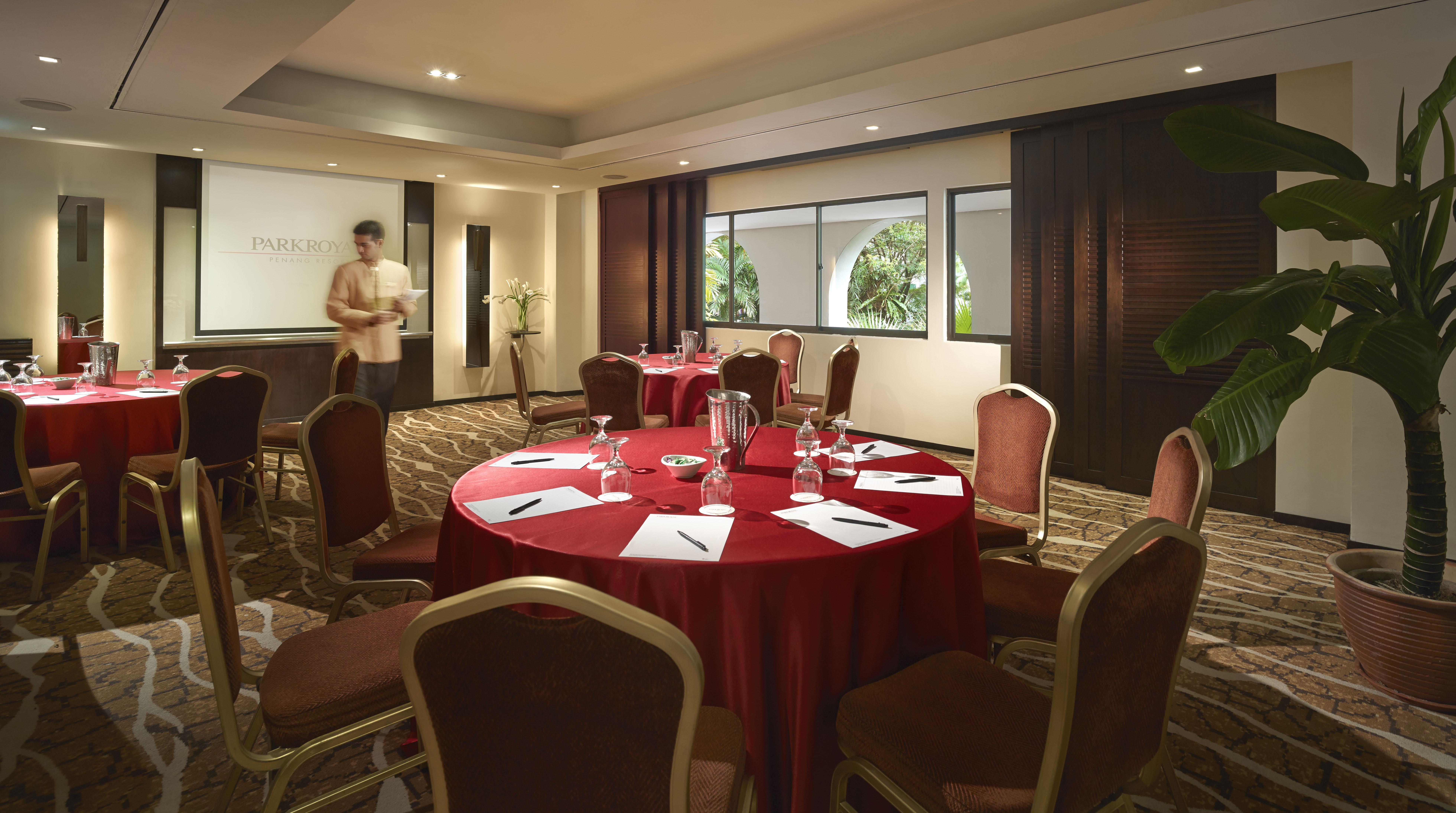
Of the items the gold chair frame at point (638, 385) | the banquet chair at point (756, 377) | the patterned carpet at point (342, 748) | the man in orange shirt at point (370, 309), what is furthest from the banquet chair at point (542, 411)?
the patterned carpet at point (342, 748)

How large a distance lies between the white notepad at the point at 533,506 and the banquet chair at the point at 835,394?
3456 mm

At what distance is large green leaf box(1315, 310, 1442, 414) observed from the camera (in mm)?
2365

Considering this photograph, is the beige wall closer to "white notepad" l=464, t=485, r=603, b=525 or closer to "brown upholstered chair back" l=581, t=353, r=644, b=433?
"brown upholstered chair back" l=581, t=353, r=644, b=433

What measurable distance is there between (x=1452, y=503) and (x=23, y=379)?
27.3 ft

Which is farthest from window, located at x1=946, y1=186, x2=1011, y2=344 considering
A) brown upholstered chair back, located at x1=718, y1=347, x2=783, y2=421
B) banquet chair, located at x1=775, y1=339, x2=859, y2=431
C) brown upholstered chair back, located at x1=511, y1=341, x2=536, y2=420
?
brown upholstered chair back, located at x1=511, y1=341, x2=536, y2=420

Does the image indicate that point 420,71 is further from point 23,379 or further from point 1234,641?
point 1234,641

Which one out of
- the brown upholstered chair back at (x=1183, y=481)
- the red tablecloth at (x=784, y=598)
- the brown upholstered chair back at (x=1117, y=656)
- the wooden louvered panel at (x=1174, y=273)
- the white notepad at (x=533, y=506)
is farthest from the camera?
the wooden louvered panel at (x=1174, y=273)

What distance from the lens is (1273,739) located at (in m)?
2.49

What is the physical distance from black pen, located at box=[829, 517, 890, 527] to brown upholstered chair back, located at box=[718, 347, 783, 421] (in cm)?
317

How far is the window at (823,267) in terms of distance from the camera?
A: 7723mm

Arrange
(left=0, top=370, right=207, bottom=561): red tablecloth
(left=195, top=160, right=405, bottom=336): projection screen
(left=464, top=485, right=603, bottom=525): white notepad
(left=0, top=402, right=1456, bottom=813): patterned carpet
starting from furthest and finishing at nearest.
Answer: (left=195, top=160, right=405, bottom=336): projection screen → (left=0, top=370, right=207, bottom=561): red tablecloth → (left=0, top=402, right=1456, bottom=813): patterned carpet → (left=464, top=485, right=603, bottom=525): white notepad

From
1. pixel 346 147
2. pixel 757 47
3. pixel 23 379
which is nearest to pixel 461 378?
pixel 346 147

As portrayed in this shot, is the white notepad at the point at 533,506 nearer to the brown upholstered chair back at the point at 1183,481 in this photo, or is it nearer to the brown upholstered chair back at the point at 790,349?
the brown upholstered chair back at the point at 1183,481

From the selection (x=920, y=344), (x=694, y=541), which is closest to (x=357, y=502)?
(x=694, y=541)
